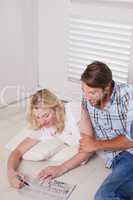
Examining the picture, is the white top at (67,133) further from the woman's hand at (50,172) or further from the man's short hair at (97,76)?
the man's short hair at (97,76)

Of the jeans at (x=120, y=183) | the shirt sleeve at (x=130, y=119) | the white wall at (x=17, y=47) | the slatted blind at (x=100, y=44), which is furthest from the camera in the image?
the white wall at (x=17, y=47)

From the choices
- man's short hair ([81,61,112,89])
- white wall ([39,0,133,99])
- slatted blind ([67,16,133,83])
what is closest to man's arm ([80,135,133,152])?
man's short hair ([81,61,112,89])

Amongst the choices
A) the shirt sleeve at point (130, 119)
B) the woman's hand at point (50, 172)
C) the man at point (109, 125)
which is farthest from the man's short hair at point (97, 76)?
the woman's hand at point (50, 172)

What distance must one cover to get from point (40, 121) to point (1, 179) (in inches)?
12.7

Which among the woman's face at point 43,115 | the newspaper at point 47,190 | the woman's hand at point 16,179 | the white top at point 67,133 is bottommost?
the newspaper at point 47,190

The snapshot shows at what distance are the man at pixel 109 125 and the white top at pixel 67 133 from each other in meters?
0.09

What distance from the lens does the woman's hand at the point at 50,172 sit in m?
1.65

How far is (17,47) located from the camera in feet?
7.89

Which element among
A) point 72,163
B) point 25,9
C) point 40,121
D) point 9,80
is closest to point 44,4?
point 25,9

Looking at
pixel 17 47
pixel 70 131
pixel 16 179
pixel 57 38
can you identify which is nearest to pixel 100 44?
pixel 57 38

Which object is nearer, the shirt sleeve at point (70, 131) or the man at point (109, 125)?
the man at point (109, 125)

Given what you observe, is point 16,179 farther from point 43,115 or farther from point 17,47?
point 17,47

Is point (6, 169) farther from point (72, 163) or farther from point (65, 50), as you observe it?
point (65, 50)

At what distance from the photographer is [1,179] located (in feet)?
5.44
